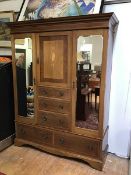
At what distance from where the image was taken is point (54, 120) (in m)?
2.38

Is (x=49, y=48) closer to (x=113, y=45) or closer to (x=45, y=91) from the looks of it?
(x=45, y=91)

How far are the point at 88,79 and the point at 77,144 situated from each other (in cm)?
83

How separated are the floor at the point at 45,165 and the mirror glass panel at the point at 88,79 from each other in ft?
1.72

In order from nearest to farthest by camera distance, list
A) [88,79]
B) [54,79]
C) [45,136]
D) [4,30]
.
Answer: [88,79]
[54,79]
[45,136]
[4,30]

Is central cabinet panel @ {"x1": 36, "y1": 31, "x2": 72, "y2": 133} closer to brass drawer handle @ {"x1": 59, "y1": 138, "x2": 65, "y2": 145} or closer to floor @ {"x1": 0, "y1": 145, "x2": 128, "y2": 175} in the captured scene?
brass drawer handle @ {"x1": 59, "y1": 138, "x2": 65, "y2": 145}

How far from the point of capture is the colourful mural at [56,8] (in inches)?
87.1

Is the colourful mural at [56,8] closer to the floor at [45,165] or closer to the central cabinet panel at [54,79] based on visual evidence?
the central cabinet panel at [54,79]

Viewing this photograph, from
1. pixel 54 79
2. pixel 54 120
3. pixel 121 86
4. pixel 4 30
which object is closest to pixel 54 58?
pixel 54 79

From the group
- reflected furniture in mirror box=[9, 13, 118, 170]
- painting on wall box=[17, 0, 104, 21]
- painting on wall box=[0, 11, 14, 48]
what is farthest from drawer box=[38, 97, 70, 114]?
painting on wall box=[0, 11, 14, 48]

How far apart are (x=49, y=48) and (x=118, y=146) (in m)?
1.60

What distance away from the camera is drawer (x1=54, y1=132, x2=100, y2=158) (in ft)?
7.29

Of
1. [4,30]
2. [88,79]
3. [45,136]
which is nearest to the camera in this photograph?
[88,79]

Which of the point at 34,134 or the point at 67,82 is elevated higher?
the point at 67,82

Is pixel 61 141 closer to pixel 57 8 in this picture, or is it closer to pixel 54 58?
pixel 54 58
